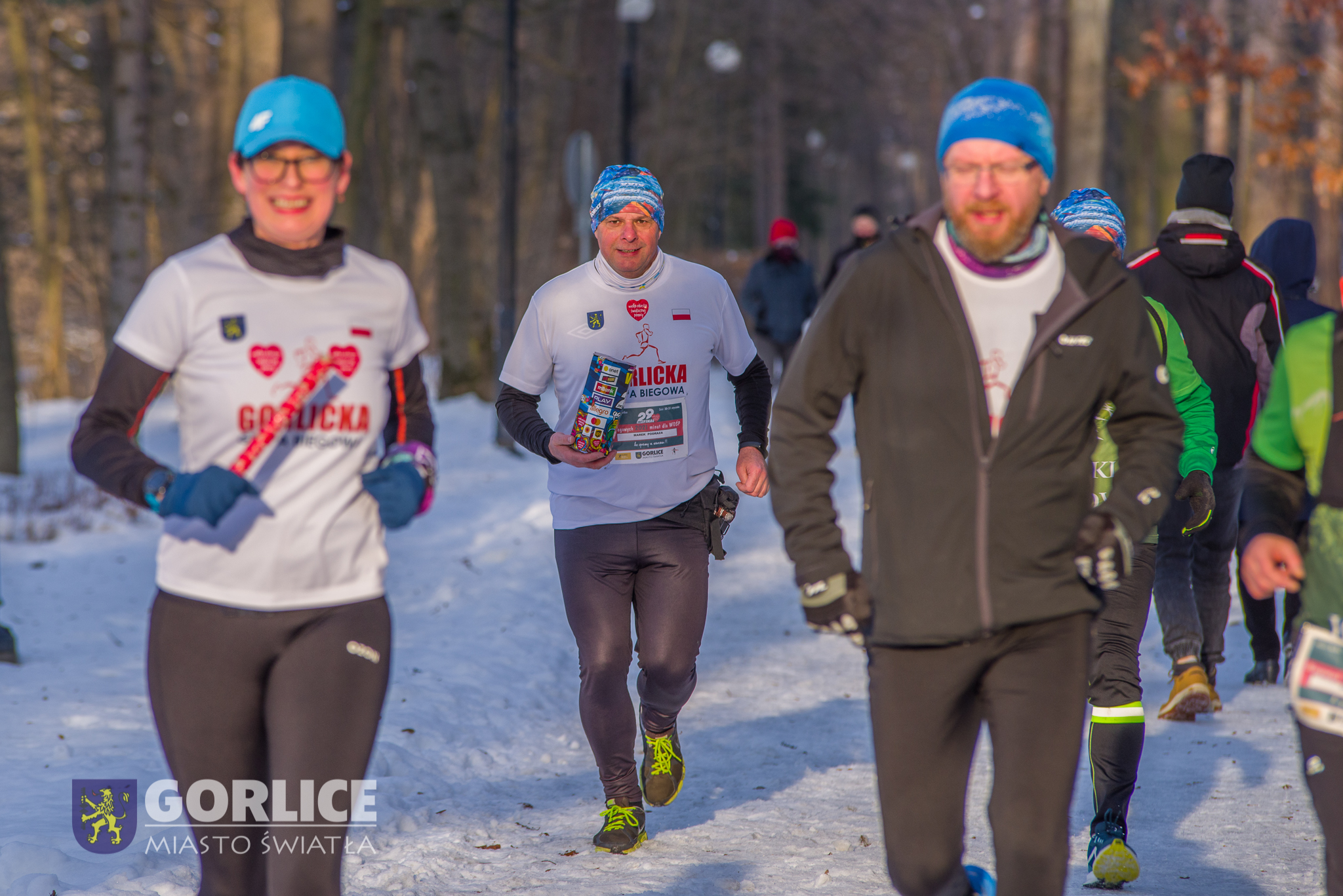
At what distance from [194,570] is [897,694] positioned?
1.65 meters

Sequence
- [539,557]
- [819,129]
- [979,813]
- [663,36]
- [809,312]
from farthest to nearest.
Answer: [819,129] → [663,36] → [809,312] → [539,557] → [979,813]

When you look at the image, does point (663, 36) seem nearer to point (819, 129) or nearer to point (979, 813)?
point (819, 129)

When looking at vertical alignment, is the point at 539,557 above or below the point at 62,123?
below

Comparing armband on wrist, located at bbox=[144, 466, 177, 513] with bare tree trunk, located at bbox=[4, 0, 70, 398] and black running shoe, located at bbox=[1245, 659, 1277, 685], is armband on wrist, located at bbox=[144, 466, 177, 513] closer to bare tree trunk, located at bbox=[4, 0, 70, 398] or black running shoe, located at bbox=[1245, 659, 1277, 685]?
black running shoe, located at bbox=[1245, 659, 1277, 685]

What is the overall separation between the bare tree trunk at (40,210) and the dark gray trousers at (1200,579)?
56.2ft

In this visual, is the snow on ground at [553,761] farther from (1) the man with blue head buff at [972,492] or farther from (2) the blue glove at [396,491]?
(2) the blue glove at [396,491]

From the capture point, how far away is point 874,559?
3457mm

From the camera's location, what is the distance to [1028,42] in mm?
21328

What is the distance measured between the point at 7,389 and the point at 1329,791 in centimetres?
1297

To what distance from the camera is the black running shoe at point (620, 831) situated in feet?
17.5

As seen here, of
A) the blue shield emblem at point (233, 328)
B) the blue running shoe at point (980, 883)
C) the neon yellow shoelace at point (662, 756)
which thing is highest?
the blue shield emblem at point (233, 328)

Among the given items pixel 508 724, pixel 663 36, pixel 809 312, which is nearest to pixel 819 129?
pixel 663 36

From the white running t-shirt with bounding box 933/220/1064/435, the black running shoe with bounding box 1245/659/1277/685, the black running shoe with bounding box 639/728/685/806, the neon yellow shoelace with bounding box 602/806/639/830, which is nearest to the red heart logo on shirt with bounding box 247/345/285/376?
the white running t-shirt with bounding box 933/220/1064/435

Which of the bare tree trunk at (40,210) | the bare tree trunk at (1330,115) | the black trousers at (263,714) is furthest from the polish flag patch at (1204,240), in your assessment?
the bare tree trunk at (40,210)
